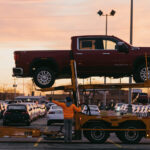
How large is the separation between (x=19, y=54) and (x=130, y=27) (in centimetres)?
1939

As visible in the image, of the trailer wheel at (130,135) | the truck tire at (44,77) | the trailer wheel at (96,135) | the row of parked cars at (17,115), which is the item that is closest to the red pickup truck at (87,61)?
the truck tire at (44,77)

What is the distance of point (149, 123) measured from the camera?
74.1ft

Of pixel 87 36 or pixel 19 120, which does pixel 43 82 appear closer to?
pixel 87 36

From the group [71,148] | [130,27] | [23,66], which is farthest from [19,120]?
[71,148]

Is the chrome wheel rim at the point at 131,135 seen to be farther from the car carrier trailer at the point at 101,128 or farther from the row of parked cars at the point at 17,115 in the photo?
the row of parked cars at the point at 17,115

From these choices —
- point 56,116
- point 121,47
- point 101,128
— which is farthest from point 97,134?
point 56,116

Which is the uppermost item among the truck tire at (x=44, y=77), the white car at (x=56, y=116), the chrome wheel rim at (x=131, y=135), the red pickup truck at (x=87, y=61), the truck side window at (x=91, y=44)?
the truck side window at (x=91, y=44)

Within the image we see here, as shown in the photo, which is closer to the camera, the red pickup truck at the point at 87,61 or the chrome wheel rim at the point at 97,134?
the chrome wheel rim at the point at 97,134

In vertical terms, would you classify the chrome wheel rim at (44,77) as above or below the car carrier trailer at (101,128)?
above

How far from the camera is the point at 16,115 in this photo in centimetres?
3747

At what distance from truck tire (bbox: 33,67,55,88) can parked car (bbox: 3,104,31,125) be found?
14.3m

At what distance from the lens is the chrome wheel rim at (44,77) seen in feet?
75.8

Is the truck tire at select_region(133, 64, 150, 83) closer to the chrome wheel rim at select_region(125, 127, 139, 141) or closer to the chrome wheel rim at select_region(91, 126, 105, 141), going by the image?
the chrome wheel rim at select_region(125, 127, 139, 141)

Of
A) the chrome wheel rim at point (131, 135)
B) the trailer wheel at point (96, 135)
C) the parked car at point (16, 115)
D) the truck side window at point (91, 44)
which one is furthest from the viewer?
the parked car at point (16, 115)
